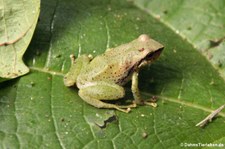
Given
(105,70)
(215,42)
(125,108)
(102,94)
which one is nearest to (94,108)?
(102,94)

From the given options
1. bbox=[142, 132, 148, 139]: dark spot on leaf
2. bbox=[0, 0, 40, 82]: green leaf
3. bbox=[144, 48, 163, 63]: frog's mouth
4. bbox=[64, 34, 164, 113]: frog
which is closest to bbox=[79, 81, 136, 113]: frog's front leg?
bbox=[64, 34, 164, 113]: frog

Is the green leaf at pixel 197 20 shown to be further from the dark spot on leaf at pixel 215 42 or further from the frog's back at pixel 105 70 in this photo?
the frog's back at pixel 105 70

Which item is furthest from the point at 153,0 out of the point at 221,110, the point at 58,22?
the point at 221,110

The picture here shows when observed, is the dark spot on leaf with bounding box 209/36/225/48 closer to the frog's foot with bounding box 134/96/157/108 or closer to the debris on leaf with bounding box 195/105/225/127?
the debris on leaf with bounding box 195/105/225/127

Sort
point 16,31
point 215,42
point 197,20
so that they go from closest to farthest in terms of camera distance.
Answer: point 16,31 < point 215,42 < point 197,20

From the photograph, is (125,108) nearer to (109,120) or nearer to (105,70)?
(109,120)

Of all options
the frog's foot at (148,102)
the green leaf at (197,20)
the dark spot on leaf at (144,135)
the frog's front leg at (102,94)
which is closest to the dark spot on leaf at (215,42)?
the green leaf at (197,20)

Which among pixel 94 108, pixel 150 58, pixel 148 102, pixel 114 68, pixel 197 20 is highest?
pixel 197 20
